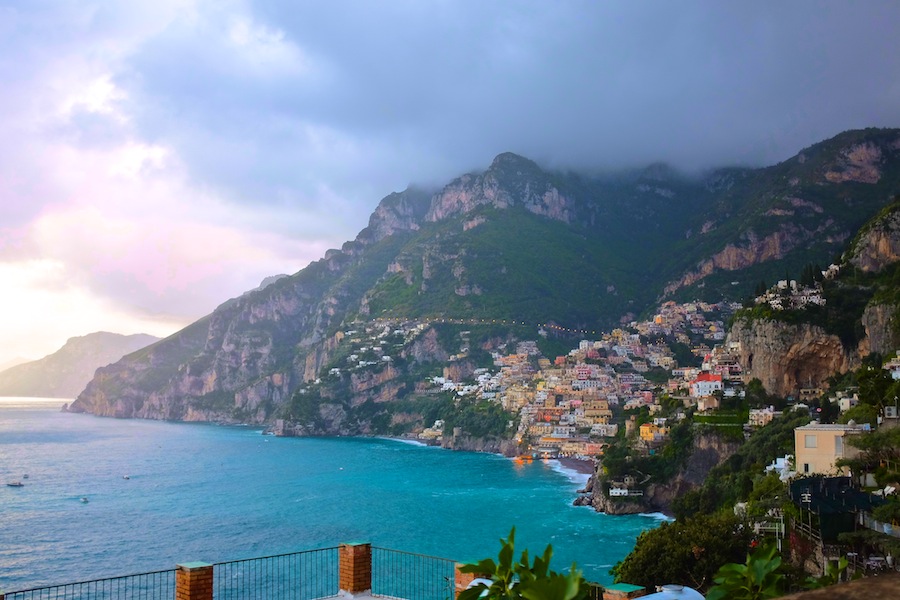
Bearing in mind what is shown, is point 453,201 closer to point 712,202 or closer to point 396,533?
point 712,202

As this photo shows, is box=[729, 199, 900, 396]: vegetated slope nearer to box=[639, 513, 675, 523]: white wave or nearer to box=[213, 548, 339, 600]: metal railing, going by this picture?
box=[639, 513, 675, 523]: white wave

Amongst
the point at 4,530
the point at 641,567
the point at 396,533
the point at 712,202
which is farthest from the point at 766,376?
the point at 712,202

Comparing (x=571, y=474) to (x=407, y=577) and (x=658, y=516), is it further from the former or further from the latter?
(x=407, y=577)

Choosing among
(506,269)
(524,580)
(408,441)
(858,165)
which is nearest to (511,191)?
(506,269)

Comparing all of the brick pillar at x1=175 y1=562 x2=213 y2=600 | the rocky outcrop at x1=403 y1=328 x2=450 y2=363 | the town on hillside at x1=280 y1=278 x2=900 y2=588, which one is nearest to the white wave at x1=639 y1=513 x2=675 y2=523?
the town on hillside at x1=280 y1=278 x2=900 y2=588

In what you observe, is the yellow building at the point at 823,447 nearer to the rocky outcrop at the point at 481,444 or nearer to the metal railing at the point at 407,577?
the metal railing at the point at 407,577
